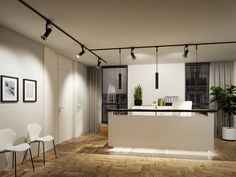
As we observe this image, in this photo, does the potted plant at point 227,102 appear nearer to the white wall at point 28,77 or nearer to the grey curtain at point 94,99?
the grey curtain at point 94,99

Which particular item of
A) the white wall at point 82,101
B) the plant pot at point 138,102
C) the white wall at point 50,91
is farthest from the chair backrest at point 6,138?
the plant pot at point 138,102

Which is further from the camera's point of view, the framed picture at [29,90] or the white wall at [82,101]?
the white wall at [82,101]

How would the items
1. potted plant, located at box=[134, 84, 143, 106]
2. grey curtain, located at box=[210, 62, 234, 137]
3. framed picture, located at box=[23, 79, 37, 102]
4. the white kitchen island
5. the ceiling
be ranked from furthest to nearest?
1. potted plant, located at box=[134, 84, 143, 106]
2. grey curtain, located at box=[210, 62, 234, 137]
3. the white kitchen island
4. framed picture, located at box=[23, 79, 37, 102]
5. the ceiling

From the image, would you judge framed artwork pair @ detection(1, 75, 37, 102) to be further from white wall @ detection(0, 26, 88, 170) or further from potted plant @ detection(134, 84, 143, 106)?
potted plant @ detection(134, 84, 143, 106)

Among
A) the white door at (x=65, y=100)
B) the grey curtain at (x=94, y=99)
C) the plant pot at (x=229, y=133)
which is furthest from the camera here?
the grey curtain at (x=94, y=99)

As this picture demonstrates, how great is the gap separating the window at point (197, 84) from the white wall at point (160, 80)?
8.4 inches

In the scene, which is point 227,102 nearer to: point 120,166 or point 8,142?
point 120,166

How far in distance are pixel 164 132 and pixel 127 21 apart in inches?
108

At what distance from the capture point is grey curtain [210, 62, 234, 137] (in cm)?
720

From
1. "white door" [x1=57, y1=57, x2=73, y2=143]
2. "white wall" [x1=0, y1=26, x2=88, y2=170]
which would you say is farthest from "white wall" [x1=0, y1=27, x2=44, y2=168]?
"white door" [x1=57, y1=57, x2=73, y2=143]

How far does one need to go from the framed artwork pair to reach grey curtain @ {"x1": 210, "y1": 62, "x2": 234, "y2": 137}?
5876mm

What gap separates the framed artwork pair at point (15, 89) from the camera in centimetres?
382

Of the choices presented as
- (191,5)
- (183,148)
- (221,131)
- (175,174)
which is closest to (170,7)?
(191,5)

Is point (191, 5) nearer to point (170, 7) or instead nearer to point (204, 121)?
point (170, 7)
